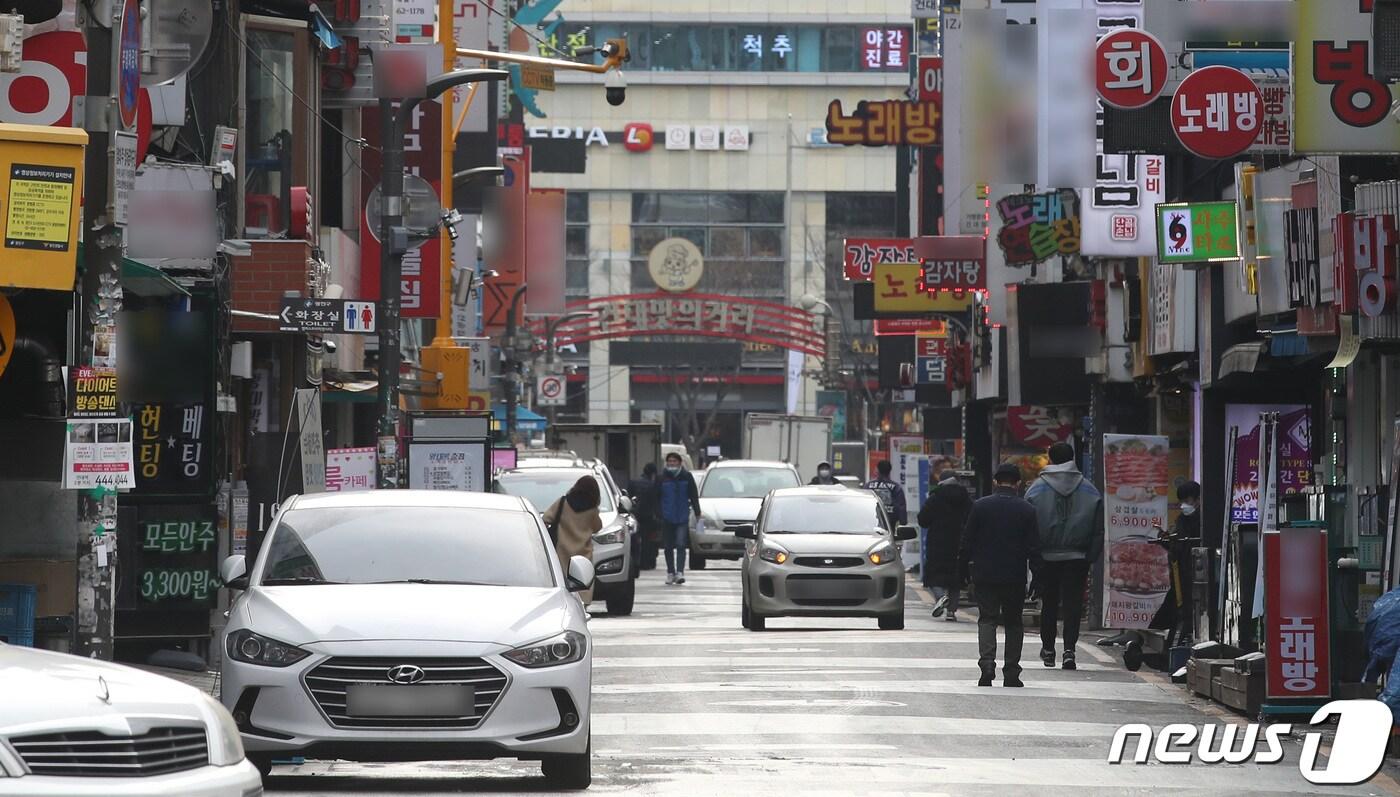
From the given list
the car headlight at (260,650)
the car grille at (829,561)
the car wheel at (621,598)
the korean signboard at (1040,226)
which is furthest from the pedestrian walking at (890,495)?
the car headlight at (260,650)

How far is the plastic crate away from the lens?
1543cm

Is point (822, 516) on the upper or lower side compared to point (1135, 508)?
lower

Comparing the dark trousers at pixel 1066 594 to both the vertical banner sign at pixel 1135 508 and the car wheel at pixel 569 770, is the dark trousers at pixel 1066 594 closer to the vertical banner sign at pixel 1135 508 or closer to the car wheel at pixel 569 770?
the vertical banner sign at pixel 1135 508

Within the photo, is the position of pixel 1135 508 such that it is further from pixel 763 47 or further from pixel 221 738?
pixel 763 47

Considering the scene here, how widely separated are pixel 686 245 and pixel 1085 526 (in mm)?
70688

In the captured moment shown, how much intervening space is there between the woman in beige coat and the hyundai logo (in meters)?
11.0

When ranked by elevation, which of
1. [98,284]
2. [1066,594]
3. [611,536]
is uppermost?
[98,284]

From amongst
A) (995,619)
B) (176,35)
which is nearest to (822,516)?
(995,619)

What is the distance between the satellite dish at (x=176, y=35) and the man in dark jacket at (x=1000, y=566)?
28.7ft

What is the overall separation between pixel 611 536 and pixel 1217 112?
40.6 ft

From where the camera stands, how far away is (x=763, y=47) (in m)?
95.6

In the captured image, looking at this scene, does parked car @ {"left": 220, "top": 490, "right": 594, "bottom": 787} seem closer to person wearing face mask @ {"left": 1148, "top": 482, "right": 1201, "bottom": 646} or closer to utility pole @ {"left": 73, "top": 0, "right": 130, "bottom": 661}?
utility pole @ {"left": 73, "top": 0, "right": 130, "bottom": 661}

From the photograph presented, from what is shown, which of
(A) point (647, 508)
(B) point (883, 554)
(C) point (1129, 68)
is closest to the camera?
(C) point (1129, 68)

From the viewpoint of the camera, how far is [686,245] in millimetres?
90688
